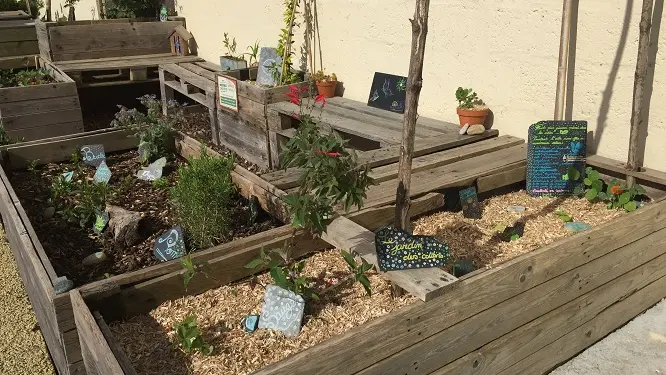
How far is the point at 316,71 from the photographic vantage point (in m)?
6.34

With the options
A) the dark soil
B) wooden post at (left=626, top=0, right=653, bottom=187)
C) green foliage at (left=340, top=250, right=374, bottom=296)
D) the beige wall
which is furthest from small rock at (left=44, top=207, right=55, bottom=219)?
wooden post at (left=626, top=0, right=653, bottom=187)

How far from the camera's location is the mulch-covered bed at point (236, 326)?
7.88 ft

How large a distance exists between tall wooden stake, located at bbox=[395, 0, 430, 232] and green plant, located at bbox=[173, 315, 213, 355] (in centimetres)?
98

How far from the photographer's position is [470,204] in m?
3.56

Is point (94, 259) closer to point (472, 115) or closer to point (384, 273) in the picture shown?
point (384, 273)

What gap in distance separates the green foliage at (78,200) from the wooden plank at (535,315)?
2.70 meters

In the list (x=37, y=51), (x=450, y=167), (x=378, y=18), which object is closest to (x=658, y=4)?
(x=450, y=167)

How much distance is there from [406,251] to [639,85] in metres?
1.80

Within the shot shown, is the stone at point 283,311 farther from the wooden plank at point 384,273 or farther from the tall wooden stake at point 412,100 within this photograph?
the tall wooden stake at point 412,100

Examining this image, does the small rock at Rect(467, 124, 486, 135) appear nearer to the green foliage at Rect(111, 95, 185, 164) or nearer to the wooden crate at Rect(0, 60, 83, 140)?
the green foliage at Rect(111, 95, 185, 164)

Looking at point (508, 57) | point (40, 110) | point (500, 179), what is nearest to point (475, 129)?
point (508, 57)

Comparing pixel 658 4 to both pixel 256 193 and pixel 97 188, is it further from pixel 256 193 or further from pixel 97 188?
pixel 97 188

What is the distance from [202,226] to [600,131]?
101 inches

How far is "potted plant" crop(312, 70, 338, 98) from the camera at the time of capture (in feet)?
19.0
